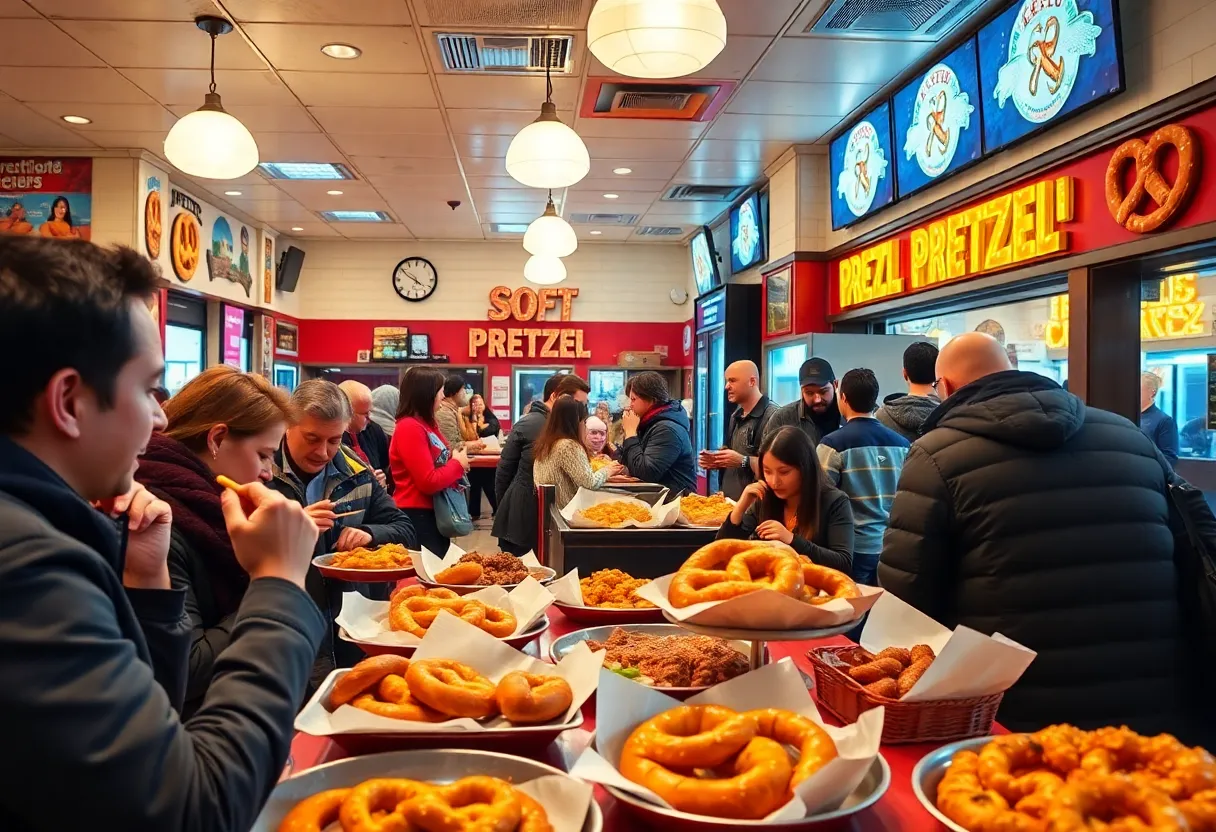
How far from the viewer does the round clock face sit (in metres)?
12.9

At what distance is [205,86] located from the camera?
6324 mm

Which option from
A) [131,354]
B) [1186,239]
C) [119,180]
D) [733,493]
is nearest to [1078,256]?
[1186,239]

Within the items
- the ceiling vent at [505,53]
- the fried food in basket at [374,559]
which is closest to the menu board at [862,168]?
the ceiling vent at [505,53]

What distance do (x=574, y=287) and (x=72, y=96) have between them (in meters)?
7.47

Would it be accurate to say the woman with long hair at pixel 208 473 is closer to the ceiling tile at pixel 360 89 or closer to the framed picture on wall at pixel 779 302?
the ceiling tile at pixel 360 89

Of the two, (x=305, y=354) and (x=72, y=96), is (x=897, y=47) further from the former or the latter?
(x=305, y=354)

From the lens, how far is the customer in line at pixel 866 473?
4383mm

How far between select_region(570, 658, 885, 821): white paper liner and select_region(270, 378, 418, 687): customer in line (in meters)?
1.57

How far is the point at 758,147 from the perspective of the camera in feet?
25.5

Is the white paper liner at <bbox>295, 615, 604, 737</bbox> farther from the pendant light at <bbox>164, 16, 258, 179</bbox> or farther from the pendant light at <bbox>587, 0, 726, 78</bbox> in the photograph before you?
the pendant light at <bbox>164, 16, 258, 179</bbox>

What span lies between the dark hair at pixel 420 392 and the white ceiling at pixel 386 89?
Result: 2098 millimetres

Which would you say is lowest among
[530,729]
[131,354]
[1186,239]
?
[530,729]

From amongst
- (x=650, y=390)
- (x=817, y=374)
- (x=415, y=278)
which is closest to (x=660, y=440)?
(x=650, y=390)

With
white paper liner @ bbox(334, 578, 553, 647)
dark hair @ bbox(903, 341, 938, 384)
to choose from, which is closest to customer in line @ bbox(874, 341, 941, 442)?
dark hair @ bbox(903, 341, 938, 384)
